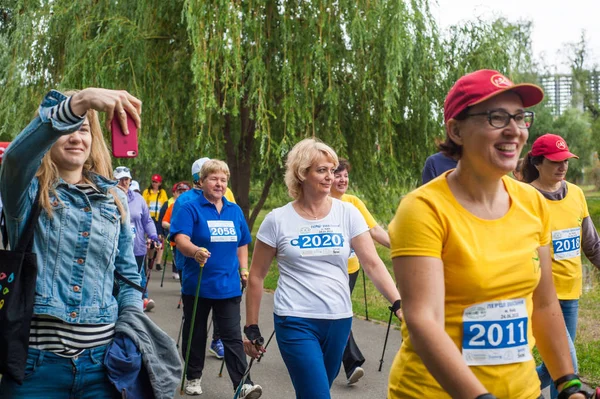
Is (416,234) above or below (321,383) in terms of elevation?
above

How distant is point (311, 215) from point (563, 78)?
4903 cm

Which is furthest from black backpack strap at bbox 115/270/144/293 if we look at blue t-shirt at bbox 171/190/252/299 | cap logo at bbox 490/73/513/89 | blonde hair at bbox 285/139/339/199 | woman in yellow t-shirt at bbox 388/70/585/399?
blue t-shirt at bbox 171/190/252/299

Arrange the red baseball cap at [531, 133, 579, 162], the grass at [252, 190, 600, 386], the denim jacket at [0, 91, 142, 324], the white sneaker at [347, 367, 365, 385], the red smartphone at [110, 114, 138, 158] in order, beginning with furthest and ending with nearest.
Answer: the grass at [252, 190, 600, 386] < the white sneaker at [347, 367, 365, 385] < the red baseball cap at [531, 133, 579, 162] < the denim jacket at [0, 91, 142, 324] < the red smartphone at [110, 114, 138, 158]

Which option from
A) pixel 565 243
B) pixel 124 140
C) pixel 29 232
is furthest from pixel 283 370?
pixel 124 140

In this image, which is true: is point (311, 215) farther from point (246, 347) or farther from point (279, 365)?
point (279, 365)

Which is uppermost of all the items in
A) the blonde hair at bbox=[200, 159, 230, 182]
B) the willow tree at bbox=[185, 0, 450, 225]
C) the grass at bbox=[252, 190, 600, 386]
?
the willow tree at bbox=[185, 0, 450, 225]

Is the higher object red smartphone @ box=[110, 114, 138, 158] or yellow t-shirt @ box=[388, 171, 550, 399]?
red smartphone @ box=[110, 114, 138, 158]

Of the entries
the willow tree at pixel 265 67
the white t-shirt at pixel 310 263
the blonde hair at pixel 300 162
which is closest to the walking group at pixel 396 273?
the white t-shirt at pixel 310 263

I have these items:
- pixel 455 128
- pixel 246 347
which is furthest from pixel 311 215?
pixel 455 128

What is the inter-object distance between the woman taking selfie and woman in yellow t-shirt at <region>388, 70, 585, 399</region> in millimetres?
1199

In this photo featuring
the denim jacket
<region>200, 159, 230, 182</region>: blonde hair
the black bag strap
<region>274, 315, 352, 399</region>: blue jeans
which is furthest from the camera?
<region>200, 159, 230, 182</region>: blonde hair

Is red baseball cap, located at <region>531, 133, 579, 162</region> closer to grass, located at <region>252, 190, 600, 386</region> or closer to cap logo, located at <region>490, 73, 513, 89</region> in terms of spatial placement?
grass, located at <region>252, 190, 600, 386</region>

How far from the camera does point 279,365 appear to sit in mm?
7793

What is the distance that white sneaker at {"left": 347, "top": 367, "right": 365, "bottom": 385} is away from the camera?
6871 millimetres
